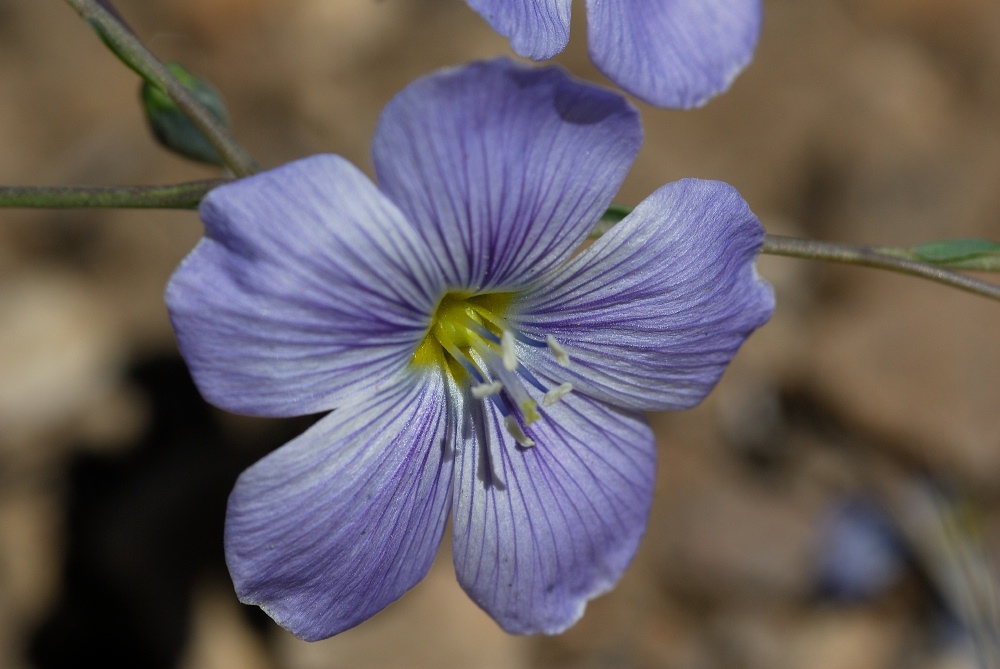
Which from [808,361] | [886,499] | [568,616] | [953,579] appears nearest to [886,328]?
[808,361]

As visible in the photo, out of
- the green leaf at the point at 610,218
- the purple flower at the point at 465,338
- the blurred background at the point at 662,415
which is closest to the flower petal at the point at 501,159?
the purple flower at the point at 465,338

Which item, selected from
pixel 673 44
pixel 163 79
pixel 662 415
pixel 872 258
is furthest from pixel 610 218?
pixel 662 415

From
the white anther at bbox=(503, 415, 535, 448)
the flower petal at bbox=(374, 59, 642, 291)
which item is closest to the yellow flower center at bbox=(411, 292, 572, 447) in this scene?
the white anther at bbox=(503, 415, 535, 448)

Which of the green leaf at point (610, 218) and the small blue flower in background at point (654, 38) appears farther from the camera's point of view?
the green leaf at point (610, 218)

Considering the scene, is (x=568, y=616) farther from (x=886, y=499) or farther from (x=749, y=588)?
(x=886, y=499)

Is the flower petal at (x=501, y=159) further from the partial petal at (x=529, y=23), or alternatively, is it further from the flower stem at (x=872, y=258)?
the flower stem at (x=872, y=258)

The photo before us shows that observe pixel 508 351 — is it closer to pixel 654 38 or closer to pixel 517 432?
pixel 517 432

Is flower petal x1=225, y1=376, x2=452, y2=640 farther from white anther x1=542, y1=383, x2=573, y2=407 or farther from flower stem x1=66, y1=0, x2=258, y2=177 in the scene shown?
flower stem x1=66, y1=0, x2=258, y2=177
